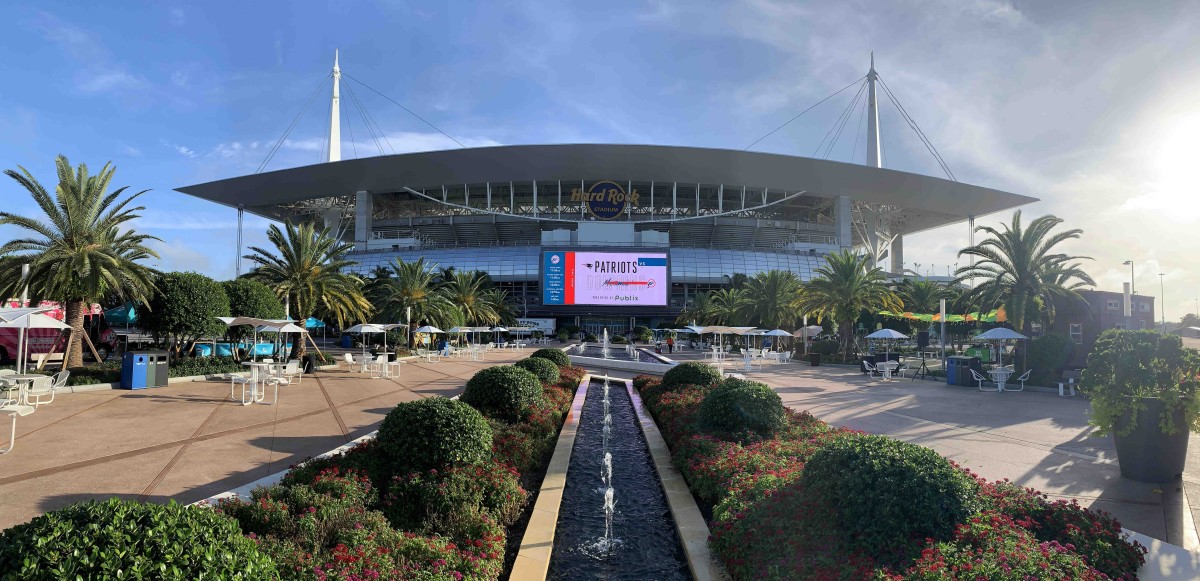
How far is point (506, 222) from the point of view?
91688 mm

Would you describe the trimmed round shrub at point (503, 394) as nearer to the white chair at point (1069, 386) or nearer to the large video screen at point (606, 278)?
the white chair at point (1069, 386)

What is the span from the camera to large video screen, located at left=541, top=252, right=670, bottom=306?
252 feet

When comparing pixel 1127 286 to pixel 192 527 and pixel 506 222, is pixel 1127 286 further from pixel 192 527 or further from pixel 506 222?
pixel 506 222

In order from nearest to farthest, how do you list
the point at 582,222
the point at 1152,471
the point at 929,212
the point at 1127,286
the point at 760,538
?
the point at 760,538, the point at 1152,471, the point at 1127,286, the point at 582,222, the point at 929,212

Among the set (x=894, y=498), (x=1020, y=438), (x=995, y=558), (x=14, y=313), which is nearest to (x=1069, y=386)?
(x=1020, y=438)

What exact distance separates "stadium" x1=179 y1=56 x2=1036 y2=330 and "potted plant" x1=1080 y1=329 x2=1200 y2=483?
226ft

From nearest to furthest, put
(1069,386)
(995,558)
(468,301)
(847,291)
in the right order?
(995,558)
(1069,386)
(847,291)
(468,301)

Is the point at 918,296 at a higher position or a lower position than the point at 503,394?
higher

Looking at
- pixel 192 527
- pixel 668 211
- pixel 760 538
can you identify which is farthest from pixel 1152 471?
pixel 668 211

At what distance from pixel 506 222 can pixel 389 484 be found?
285 feet

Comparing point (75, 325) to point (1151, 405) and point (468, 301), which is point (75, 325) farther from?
point (468, 301)

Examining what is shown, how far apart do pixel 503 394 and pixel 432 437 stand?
4.11m

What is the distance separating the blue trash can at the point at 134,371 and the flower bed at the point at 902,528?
20190 millimetres

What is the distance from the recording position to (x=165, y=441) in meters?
10.5
